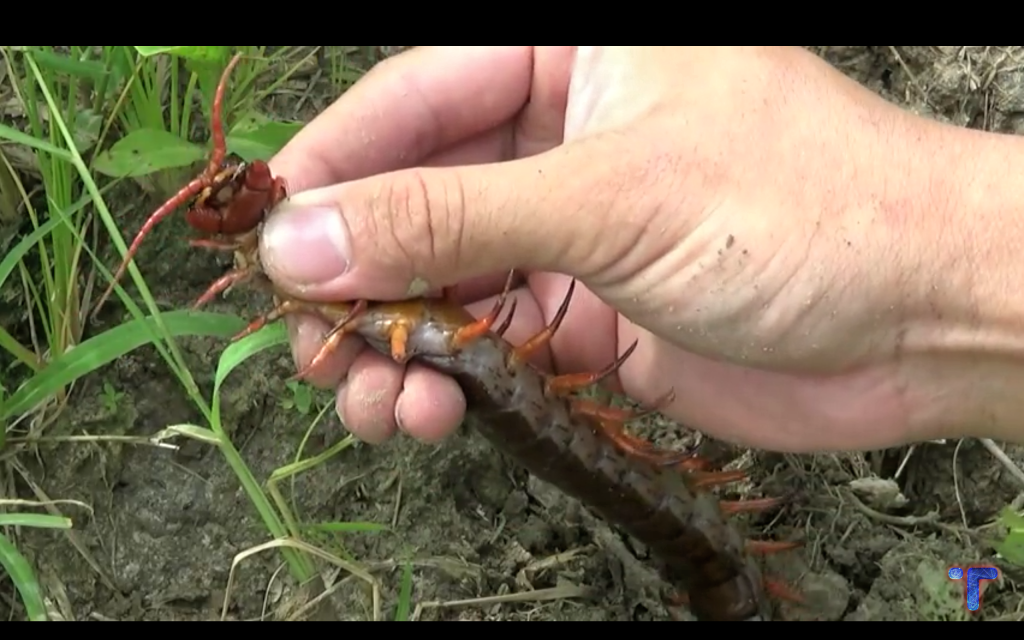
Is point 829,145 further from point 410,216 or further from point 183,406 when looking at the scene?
point 183,406

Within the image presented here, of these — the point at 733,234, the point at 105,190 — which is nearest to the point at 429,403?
the point at 733,234

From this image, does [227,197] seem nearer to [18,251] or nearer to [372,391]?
[372,391]

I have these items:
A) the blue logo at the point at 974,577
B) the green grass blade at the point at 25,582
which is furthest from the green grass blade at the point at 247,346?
the blue logo at the point at 974,577

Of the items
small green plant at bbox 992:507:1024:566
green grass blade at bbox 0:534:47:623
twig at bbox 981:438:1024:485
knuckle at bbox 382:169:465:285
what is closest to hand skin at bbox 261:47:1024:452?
knuckle at bbox 382:169:465:285

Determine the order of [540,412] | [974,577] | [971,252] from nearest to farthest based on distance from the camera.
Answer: [971,252]
[540,412]
[974,577]

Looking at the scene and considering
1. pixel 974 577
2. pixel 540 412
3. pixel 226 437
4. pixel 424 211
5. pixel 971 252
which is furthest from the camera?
pixel 974 577

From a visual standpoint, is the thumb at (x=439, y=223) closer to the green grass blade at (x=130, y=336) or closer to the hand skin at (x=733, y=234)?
the hand skin at (x=733, y=234)

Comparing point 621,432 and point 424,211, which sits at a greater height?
point 424,211
